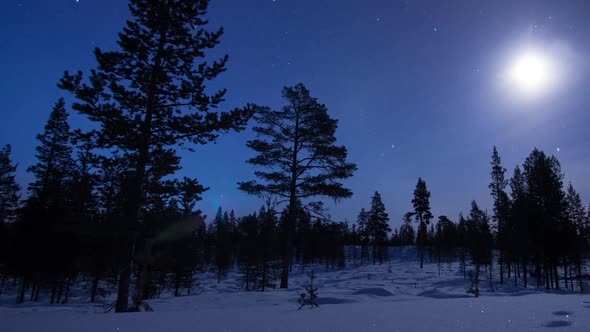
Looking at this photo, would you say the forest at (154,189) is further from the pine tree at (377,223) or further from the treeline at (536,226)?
the pine tree at (377,223)

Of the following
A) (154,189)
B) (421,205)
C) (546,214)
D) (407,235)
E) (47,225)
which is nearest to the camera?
(154,189)

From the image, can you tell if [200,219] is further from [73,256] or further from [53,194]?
[53,194]

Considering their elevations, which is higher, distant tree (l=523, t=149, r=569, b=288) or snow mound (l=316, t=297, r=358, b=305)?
distant tree (l=523, t=149, r=569, b=288)

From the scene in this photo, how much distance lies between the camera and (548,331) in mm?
2568

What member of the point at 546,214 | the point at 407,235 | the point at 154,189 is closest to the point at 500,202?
the point at 546,214

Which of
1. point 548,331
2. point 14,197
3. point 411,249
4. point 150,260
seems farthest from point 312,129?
point 411,249

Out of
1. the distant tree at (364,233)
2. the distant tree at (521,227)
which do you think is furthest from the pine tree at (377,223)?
the distant tree at (521,227)

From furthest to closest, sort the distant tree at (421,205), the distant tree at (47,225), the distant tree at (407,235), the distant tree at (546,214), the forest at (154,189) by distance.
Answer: the distant tree at (407,235) < the distant tree at (421,205) < the distant tree at (546,214) < the distant tree at (47,225) < the forest at (154,189)

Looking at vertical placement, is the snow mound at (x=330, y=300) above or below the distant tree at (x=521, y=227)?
below

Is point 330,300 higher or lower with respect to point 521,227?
lower

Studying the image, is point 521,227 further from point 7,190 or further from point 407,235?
point 407,235

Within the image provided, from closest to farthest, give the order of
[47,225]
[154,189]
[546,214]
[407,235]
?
[154,189]
[47,225]
[546,214]
[407,235]

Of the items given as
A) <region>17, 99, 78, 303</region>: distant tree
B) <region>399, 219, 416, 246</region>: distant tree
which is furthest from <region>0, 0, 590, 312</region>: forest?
<region>399, 219, 416, 246</region>: distant tree

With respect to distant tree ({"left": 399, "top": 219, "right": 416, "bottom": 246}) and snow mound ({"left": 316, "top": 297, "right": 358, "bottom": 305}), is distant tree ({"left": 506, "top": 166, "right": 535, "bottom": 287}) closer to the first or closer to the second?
snow mound ({"left": 316, "top": 297, "right": 358, "bottom": 305})
